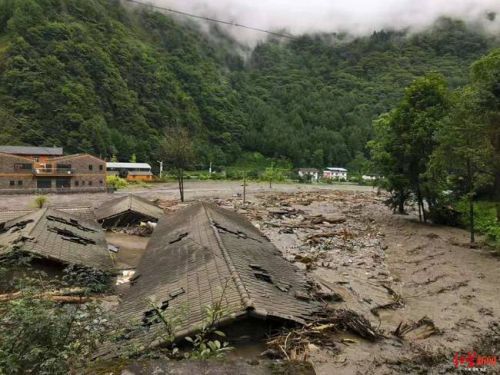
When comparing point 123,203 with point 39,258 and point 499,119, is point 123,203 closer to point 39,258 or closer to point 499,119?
point 39,258

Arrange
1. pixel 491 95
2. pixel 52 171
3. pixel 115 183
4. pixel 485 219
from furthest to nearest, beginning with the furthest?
pixel 115 183
pixel 52 171
pixel 485 219
pixel 491 95

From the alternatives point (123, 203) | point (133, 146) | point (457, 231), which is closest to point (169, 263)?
point (123, 203)

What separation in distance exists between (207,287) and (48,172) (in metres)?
67.5

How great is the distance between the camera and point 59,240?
16.3m

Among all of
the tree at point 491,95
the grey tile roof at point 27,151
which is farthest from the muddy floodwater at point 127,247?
the grey tile roof at point 27,151

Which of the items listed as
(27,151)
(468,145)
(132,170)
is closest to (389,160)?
(468,145)

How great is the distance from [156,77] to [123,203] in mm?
132867

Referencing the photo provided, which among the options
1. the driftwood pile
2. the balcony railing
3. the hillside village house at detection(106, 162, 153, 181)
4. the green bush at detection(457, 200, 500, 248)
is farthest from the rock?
the hillside village house at detection(106, 162, 153, 181)

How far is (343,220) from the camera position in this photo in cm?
3828

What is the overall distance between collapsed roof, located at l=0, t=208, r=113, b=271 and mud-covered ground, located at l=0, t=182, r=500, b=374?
3.02m

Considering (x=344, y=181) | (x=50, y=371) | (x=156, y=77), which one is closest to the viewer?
(x=50, y=371)

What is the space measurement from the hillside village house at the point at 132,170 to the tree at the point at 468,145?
251 ft

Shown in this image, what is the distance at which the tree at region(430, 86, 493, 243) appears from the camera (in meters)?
23.8

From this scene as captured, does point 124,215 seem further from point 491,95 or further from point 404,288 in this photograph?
point 491,95
